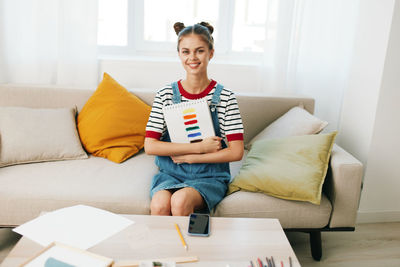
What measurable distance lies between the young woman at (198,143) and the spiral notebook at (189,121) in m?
0.04

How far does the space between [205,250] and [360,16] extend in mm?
1704

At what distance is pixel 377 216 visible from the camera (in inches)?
85.7

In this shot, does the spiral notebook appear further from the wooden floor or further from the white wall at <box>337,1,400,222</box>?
the white wall at <box>337,1,400,222</box>

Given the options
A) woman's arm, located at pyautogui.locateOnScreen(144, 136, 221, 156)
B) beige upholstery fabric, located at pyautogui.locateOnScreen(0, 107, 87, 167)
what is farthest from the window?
woman's arm, located at pyautogui.locateOnScreen(144, 136, 221, 156)

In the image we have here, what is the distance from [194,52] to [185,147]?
1.37 ft

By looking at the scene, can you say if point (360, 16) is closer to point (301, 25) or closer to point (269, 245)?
point (301, 25)

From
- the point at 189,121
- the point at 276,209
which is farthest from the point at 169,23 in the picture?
the point at 276,209

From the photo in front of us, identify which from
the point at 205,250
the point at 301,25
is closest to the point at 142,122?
the point at 205,250

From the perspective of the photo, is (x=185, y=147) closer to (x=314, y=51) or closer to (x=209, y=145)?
(x=209, y=145)

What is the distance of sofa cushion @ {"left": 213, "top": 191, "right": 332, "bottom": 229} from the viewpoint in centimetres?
158

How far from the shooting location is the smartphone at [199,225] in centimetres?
116

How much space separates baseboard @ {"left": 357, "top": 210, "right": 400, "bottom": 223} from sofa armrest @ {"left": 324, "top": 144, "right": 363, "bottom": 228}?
549 millimetres

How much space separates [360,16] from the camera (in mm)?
2098

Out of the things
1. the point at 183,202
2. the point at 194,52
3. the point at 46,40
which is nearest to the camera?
the point at 183,202
